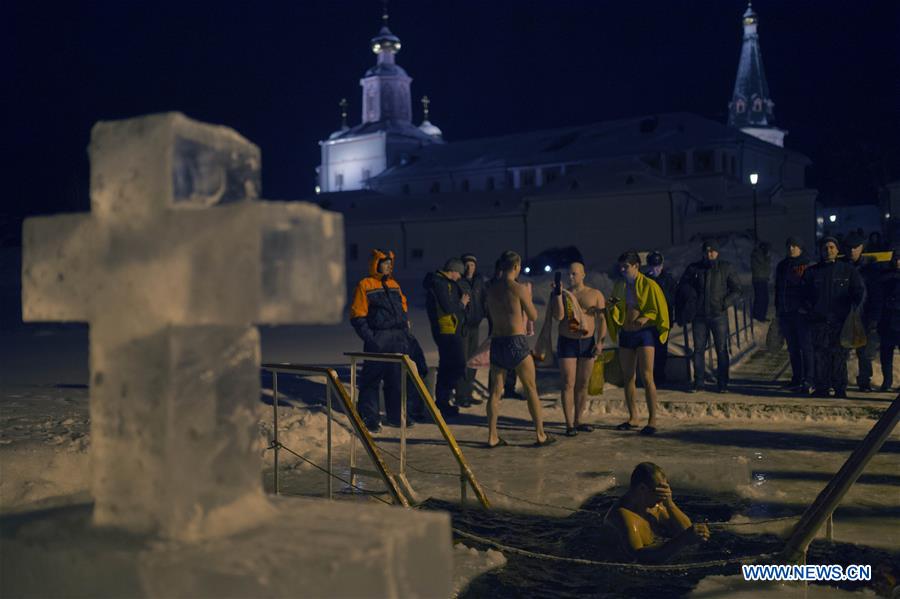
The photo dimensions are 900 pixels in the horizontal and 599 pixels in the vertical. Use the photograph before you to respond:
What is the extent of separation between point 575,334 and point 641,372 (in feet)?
2.53

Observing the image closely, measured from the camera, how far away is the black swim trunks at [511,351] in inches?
327

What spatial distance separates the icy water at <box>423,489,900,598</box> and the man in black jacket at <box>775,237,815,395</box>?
16.1ft

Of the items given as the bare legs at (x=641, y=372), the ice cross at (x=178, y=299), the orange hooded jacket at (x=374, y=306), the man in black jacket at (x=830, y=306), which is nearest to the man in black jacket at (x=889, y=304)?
the man in black jacket at (x=830, y=306)

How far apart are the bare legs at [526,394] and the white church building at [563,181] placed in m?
24.0

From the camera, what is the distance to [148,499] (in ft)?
7.29

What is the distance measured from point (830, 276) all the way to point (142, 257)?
9.47 metres

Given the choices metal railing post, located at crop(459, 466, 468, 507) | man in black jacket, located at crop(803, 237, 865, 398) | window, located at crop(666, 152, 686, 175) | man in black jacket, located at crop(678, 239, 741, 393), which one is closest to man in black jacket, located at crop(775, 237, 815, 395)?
man in black jacket, located at crop(803, 237, 865, 398)

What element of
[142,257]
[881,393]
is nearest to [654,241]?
[881,393]

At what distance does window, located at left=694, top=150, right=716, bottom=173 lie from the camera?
5503 cm

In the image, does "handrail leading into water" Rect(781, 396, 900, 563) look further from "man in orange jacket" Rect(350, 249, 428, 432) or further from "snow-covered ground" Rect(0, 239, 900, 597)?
"man in orange jacket" Rect(350, 249, 428, 432)

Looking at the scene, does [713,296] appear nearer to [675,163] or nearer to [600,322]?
[600,322]

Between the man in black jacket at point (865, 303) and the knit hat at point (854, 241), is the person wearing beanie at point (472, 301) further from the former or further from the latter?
the knit hat at point (854, 241)

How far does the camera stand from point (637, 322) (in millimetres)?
8898

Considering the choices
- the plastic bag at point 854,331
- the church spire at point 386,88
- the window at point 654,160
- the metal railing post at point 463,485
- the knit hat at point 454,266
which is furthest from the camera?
the church spire at point 386,88
